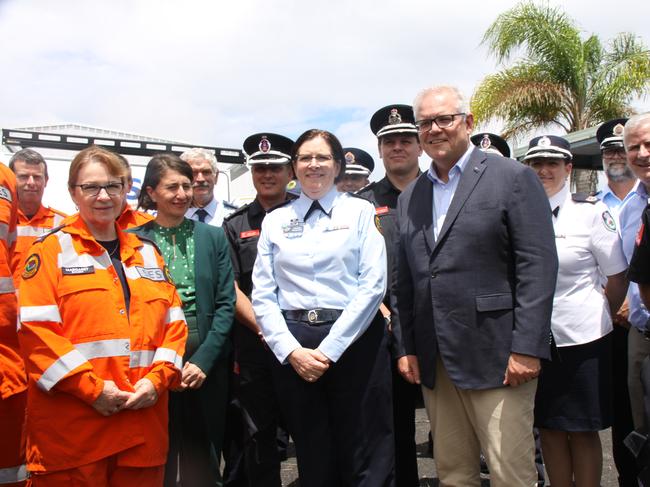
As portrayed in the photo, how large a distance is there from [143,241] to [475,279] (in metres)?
1.63

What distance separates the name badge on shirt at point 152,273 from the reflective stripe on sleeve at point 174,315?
0.52ft

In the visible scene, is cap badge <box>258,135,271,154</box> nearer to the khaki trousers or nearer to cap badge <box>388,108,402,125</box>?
cap badge <box>388,108,402,125</box>

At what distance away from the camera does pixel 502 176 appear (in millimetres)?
2709

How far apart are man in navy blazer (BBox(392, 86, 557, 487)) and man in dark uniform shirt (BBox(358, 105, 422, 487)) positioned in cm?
67

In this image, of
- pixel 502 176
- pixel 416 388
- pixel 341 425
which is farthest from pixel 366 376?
pixel 502 176

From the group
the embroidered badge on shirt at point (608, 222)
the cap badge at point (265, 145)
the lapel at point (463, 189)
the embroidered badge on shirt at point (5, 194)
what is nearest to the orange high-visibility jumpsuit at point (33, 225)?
the embroidered badge on shirt at point (5, 194)

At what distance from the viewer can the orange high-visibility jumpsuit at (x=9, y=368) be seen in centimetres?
293

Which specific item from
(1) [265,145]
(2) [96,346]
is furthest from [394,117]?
(2) [96,346]

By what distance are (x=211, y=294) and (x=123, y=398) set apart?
0.91 metres

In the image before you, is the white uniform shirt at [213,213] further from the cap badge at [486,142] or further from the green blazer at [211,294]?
the cap badge at [486,142]

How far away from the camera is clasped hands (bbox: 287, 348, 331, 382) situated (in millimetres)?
2887

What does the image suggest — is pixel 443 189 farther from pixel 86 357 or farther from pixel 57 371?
pixel 57 371

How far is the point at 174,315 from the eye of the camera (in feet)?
9.66

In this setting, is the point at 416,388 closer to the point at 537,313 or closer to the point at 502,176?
the point at 537,313
